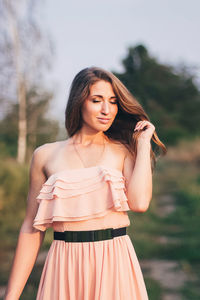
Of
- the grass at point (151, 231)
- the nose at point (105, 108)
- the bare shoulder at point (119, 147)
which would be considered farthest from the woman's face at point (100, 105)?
the grass at point (151, 231)

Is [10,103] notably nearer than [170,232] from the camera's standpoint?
No

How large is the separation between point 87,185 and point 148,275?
4.20 m

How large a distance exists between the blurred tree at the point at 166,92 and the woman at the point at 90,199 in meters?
6.87

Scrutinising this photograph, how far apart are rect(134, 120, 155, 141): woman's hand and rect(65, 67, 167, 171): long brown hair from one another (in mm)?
42

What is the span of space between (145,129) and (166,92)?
9.78 m

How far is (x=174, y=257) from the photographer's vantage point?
691 cm

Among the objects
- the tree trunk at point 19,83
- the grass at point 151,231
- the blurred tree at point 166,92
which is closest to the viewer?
the grass at point 151,231

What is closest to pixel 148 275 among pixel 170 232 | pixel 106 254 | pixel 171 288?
pixel 171 288

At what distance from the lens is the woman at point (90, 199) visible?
2139mm

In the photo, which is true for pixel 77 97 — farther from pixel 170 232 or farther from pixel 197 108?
pixel 197 108

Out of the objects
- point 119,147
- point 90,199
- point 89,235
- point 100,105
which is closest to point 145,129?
point 119,147

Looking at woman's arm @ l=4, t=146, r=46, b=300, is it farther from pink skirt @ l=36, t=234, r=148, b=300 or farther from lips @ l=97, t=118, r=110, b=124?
lips @ l=97, t=118, r=110, b=124

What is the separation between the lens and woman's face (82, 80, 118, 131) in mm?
2295

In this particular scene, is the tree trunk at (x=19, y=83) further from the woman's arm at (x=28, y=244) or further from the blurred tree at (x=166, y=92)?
the woman's arm at (x=28, y=244)
